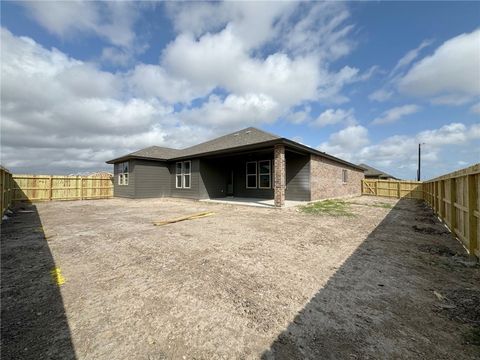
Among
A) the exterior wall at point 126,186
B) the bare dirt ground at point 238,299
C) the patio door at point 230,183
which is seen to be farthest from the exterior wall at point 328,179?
the exterior wall at point 126,186

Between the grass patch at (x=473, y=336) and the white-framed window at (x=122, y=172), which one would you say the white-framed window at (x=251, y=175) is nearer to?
the white-framed window at (x=122, y=172)

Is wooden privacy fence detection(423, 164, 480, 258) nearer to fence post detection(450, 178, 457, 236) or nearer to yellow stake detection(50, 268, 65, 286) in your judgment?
fence post detection(450, 178, 457, 236)

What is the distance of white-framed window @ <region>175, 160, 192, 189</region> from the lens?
51.1ft

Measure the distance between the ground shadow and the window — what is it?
34.3 ft

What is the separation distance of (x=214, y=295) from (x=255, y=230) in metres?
3.71

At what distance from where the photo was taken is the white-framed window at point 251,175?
14.7m

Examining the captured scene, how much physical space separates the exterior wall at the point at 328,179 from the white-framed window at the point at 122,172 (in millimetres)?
14003

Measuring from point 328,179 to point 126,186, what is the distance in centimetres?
1527

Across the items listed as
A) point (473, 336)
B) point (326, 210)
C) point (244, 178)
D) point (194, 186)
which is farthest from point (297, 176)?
point (473, 336)

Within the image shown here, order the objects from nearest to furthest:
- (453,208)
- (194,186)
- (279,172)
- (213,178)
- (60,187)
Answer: (453,208) < (279,172) < (194,186) < (213,178) < (60,187)

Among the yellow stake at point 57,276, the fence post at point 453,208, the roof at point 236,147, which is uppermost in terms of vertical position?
the roof at point 236,147

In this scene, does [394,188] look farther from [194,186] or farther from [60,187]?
[60,187]

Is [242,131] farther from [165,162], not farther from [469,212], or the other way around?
[469,212]

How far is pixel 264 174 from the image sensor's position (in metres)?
14.2
